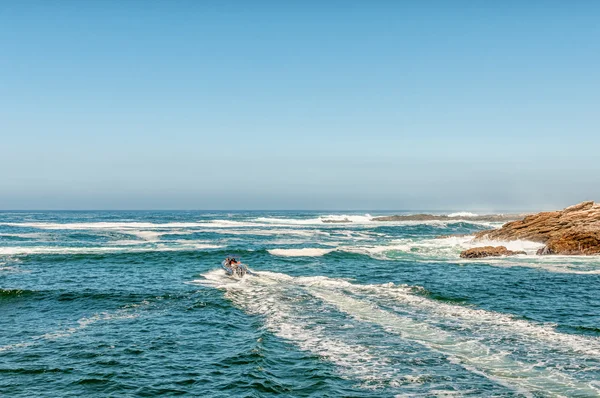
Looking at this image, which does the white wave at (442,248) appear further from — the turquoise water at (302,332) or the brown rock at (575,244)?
the turquoise water at (302,332)

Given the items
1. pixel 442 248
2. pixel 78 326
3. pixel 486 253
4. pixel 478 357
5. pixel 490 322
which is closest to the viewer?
pixel 478 357

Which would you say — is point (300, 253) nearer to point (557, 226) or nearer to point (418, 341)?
point (557, 226)

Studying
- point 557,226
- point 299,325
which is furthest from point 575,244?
point 299,325

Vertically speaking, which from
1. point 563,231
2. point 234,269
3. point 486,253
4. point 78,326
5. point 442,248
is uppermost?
point 563,231

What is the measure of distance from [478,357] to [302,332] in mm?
6881

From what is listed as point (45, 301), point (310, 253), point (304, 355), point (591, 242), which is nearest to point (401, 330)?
point (304, 355)

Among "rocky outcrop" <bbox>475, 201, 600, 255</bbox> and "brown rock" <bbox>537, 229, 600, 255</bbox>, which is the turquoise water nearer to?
"brown rock" <bbox>537, 229, 600, 255</bbox>

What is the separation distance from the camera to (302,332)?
62.2 ft

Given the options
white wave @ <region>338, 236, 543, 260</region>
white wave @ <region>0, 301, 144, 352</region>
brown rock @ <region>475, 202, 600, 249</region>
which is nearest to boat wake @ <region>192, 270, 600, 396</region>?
white wave @ <region>0, 301, 144, 352</region>

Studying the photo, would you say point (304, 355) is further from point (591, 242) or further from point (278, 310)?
point (591, 242)

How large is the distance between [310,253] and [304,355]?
111 ft

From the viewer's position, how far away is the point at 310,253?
4997cm

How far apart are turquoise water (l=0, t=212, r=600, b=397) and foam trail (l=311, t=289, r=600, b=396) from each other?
66 millimetres

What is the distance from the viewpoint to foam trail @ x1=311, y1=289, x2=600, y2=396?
13.1 meters
